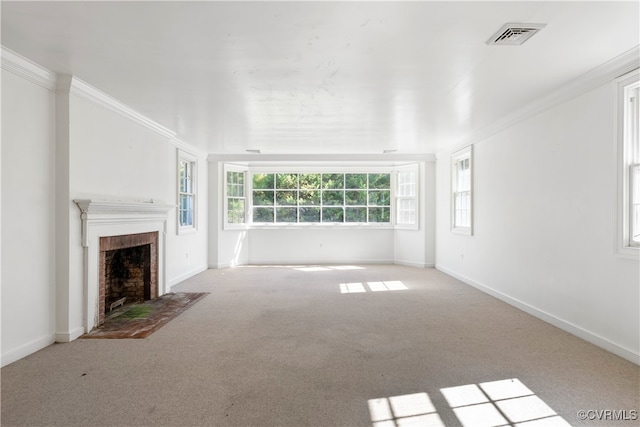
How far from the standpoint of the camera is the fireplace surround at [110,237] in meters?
3.57

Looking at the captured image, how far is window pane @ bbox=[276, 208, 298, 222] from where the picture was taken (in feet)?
29.2

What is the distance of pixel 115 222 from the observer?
406 cm

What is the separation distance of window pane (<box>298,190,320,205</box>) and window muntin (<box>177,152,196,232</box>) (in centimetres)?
273

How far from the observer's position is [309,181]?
8945mm

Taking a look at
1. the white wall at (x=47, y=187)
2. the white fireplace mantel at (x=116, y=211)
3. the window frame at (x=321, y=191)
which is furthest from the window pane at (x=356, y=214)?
the white wall at (x=47, y=187)

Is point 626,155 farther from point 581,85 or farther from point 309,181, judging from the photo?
point 309,181

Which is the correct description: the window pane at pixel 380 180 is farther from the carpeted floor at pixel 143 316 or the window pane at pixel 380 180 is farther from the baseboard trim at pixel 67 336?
the baseboard trim at pixel 67 336

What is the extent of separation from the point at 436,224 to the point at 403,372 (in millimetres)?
5549

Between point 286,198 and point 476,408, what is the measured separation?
711cm

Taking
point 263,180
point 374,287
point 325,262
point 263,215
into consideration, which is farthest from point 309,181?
point 374,287

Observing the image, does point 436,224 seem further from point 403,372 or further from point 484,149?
point 403,372

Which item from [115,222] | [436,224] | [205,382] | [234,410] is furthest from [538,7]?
[436,224]

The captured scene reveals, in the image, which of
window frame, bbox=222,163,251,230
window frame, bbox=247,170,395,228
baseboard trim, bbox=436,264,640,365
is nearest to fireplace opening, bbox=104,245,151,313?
window frame, bbox=222,163,251,230

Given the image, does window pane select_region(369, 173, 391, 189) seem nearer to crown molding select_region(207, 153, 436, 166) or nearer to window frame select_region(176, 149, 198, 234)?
crown molding select_region(207, 153, 436, 166)
